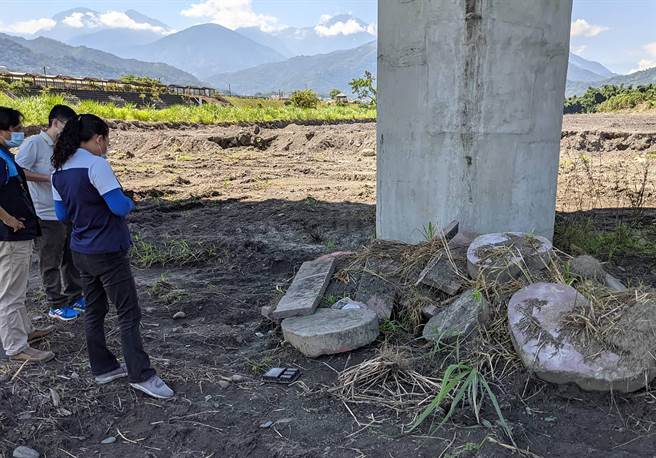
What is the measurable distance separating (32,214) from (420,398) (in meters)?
3.07

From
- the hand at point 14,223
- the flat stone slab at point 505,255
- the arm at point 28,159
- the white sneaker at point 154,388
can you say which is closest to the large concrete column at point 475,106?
the flat stone slab at point 505,255

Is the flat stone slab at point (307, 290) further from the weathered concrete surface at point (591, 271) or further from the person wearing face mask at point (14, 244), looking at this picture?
the weathered concrete surface at point (591, 271)

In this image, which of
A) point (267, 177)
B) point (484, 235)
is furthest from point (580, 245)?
point (267, 177)

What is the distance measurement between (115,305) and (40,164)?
1.75 metres

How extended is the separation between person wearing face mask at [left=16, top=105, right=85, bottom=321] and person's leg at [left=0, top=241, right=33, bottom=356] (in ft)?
2.26

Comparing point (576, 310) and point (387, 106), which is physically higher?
point (387, 106)

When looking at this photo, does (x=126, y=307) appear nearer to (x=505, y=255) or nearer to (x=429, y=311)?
(x=429, y=311)

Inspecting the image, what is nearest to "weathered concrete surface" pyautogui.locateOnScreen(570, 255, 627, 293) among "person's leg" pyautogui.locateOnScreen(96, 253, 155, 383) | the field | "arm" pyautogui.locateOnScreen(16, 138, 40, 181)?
"person's leg" pyautogui.locateOnScreen(96, 253, 155, 383)

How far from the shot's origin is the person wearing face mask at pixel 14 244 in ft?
12.7

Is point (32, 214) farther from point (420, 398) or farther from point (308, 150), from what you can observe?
point (308, 150)

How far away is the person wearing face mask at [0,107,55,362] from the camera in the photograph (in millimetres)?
3857

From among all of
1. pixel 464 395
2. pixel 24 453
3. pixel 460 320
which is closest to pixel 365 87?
pixel 460 320

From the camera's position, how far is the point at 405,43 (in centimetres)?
507

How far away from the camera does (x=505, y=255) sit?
14.3 feet
